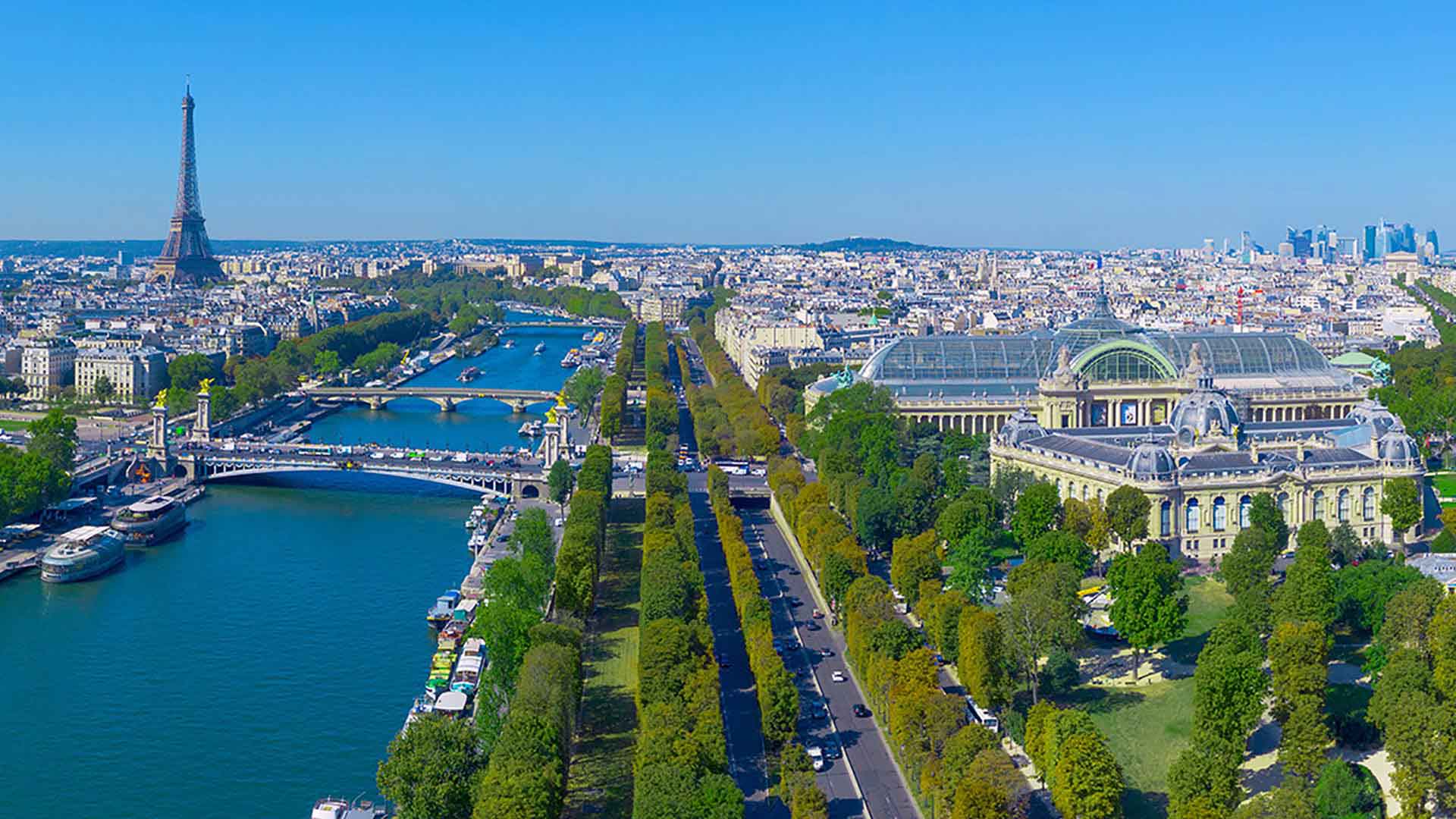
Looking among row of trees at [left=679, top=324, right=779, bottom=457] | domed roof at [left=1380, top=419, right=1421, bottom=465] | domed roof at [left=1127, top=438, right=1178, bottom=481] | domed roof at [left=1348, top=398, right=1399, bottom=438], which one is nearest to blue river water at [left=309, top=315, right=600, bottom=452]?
row of trees at [left=679, top=324, right=779, bottom=457]

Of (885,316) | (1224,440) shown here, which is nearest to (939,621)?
(1224,440)

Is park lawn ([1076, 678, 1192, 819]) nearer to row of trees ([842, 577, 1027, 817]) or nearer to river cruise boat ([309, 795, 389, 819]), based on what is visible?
row of trees ([842, 577, 1027, 817])

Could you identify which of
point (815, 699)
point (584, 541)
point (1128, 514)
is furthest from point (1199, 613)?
point (584, 541)

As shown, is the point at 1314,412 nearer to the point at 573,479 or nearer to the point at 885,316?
the point at 573,479

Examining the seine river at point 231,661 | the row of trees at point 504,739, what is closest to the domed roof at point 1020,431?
the seine river at point 231,661

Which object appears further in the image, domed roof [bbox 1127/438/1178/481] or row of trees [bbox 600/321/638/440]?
row of trees [bbox 600/321/638/440]

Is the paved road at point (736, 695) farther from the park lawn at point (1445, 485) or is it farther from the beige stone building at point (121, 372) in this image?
the beige stone building at point (121, 372)

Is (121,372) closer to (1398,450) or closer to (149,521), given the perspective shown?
(149,521)
